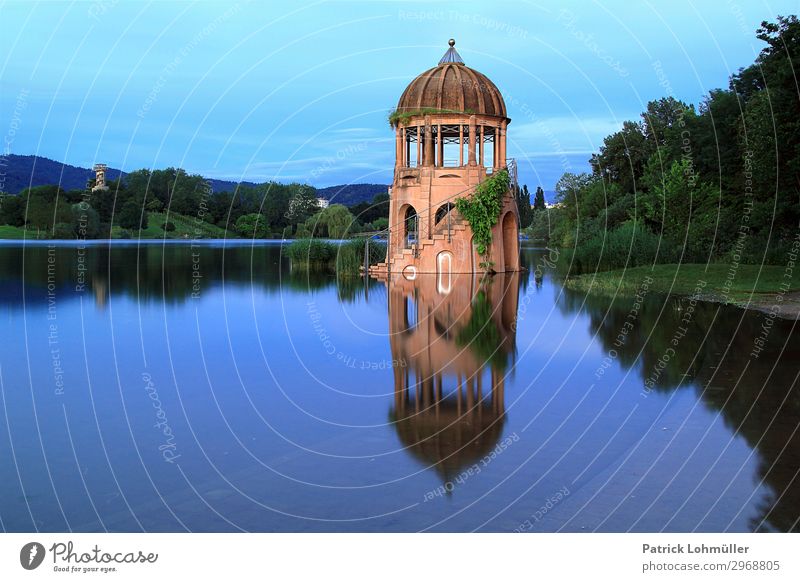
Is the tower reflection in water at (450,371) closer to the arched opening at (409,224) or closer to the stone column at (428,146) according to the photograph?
→ the arched opening at (409,224)

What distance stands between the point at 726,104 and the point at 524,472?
46.7 meters

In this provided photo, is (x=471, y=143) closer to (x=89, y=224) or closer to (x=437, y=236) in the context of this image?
(x=437, y=236)

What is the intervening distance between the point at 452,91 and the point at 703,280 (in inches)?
549

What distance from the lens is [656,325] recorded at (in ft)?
68.4

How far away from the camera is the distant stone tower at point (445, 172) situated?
37219 millimetres

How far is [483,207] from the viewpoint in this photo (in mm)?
36281

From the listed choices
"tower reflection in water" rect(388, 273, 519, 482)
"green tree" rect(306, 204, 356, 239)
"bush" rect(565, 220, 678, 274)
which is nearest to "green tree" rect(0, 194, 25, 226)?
"green tree" rect(306, 204, 356, 239)

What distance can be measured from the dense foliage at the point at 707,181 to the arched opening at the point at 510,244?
3811 millimetres

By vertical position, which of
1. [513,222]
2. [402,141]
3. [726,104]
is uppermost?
[726,104]

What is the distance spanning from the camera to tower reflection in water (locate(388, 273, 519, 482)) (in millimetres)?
10390

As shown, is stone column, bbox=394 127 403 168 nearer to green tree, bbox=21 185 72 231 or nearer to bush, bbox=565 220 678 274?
bush, bbox=565 220 678 274

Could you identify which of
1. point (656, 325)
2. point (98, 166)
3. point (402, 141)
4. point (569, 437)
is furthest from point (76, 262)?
point (98, 166)

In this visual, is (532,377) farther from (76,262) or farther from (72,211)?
(72,211)

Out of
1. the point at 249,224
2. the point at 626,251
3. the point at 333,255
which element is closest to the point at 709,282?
the point at 626,251
